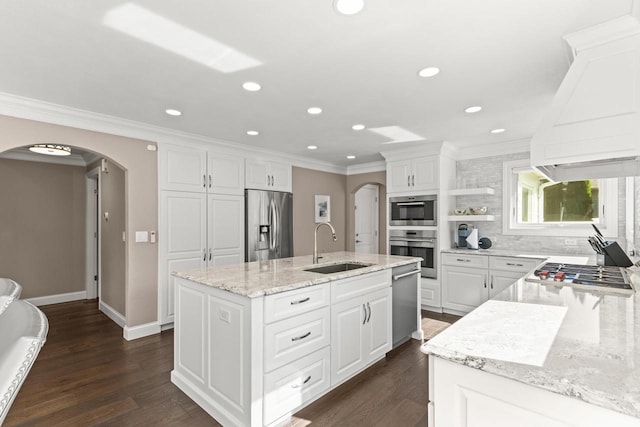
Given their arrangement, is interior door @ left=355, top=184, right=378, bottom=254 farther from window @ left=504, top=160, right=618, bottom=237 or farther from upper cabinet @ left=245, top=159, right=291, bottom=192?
window @ left=504, top=160, right=618, bottom=237

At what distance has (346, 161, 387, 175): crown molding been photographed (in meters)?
5.91

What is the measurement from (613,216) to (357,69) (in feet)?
11.9

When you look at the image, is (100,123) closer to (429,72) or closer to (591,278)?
(429,72)

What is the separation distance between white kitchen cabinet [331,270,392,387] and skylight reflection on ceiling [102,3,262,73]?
175 centimetres

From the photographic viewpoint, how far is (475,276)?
13.8 feet

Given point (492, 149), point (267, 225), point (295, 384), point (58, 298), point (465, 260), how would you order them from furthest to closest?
point (58, 298), point (267, 225), point (492, 149), point (465, 260), point (295, 384)

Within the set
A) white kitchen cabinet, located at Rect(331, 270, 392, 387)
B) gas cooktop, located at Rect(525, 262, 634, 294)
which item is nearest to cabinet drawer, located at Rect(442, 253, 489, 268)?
gas cooktop, located at Rect(525, 262, 634, 294)

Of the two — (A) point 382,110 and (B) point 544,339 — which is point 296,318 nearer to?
(B) point 544,339

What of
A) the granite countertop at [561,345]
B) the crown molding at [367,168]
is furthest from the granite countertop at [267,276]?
the crown molding at [367,168]

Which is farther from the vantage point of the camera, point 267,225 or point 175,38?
point 267,225

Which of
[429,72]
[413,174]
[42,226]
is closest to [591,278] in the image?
[429,72]

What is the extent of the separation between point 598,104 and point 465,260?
2967 mm

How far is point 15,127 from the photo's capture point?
288 centimetres

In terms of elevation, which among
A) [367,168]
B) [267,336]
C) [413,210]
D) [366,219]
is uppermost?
[367,168]
